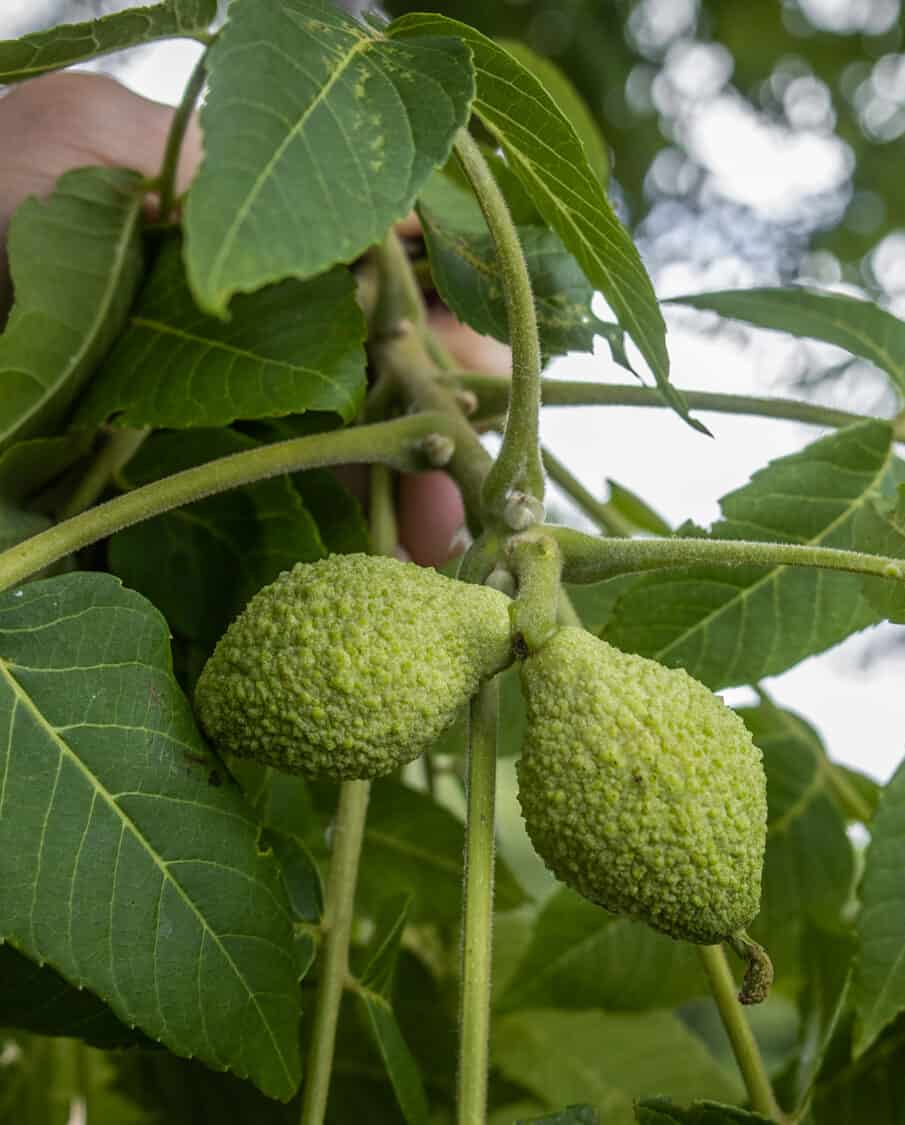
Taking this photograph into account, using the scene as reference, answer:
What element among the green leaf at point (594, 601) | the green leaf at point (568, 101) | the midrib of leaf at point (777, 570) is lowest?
the green leaf at point (594, 601)

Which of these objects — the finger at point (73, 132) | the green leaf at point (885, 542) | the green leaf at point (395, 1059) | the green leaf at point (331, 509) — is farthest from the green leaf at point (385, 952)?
the finger at point (73, 132)

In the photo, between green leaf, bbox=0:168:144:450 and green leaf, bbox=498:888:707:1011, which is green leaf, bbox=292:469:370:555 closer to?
green leaf, bbox=0:168:144:450

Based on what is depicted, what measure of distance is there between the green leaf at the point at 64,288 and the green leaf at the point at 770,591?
0.38 metres

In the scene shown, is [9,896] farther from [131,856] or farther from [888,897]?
[888,897]

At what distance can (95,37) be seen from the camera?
723 mm

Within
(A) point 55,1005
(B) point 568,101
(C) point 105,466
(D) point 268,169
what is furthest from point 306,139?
(B) point 568,101

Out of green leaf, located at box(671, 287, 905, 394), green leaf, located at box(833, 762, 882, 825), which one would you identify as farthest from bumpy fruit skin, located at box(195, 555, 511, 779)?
green leaf, located at box(833, 762, 882, 825)

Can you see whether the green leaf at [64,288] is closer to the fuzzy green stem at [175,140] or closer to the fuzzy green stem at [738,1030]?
the fuzzy green stem at [175,140]

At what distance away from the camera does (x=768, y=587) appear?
832mm

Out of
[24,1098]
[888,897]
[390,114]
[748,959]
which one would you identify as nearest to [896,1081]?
[888,897]

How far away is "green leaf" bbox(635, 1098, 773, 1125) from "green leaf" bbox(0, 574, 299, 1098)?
0.67 feet

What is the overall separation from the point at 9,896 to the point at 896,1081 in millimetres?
577

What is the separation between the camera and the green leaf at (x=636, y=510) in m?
1.31

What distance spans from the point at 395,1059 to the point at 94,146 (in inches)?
29.7
